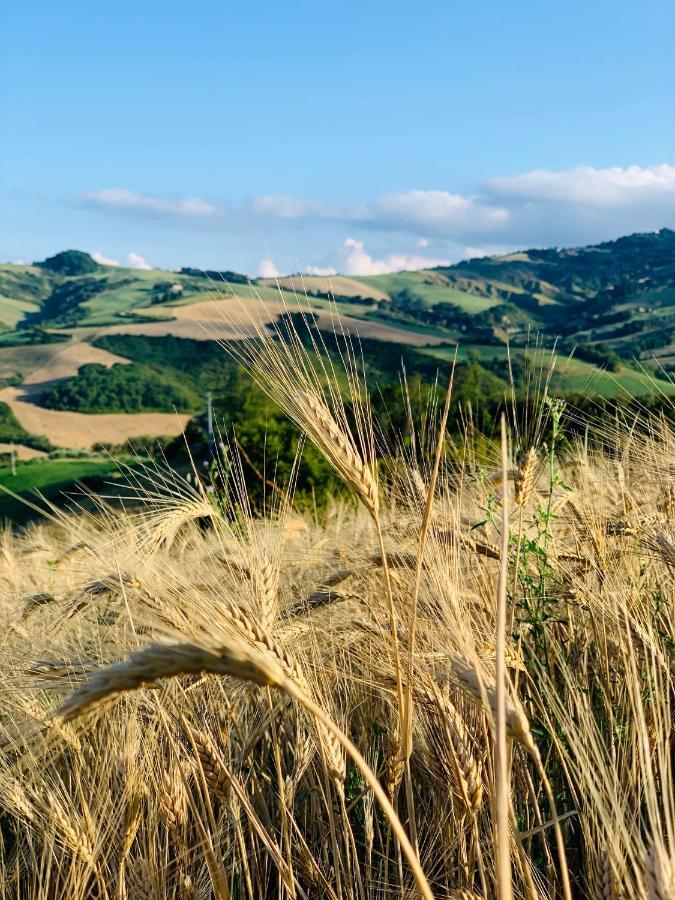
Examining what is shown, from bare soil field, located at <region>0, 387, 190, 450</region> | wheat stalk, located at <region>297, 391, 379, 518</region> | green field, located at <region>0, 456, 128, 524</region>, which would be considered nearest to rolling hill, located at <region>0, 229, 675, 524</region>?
bare soil field, located at <region>0, 387, 190, 450</region>

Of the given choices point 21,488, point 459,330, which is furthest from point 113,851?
point 459,330

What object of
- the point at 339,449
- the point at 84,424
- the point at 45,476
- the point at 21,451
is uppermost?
the point at 339,449

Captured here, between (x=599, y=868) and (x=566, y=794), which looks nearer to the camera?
(x=599, y=868)

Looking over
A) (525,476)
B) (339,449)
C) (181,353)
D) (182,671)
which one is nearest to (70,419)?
(181,353)

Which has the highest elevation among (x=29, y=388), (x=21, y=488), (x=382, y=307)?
(x=382, y=307)

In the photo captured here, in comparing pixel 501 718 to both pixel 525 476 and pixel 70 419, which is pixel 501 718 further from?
pixel 70 419

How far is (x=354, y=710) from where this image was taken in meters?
2.73

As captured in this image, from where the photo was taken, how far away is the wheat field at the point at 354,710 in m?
1.38

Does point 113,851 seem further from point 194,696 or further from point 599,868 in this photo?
point 599,868

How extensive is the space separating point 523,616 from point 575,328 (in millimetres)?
144319

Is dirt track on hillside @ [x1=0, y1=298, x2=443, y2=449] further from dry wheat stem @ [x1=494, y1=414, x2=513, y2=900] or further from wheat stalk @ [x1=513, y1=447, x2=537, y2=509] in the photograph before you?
dry wheat stem @ [x1=494, y1=414, x2=513, y2=900]

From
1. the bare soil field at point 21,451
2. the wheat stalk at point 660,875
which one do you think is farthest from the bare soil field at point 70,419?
the wheat stalk at point 660,875

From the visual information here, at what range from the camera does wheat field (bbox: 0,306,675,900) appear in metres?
1.38

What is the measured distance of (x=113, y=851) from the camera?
7.48 ft
